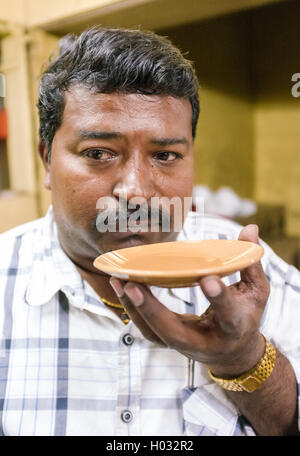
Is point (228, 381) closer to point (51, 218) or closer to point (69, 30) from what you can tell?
point (51, 218)

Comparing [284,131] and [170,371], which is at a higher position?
[284,131]

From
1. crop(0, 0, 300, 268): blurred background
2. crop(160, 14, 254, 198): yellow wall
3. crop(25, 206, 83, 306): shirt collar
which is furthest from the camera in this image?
crop(160, 14, 254, 198): yellow wall

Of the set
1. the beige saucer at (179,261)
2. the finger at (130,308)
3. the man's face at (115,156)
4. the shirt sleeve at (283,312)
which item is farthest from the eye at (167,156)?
the shirt sleeve at (283,312)

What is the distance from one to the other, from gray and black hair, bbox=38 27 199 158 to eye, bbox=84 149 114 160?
0.12 meters

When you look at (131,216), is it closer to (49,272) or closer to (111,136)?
(111,136)

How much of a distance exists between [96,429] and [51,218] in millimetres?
580

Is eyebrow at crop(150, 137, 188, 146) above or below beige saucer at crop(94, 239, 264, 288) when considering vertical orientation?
above

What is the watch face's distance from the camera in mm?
839

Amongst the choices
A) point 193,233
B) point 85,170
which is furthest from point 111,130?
point 193,233

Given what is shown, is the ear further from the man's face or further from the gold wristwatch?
the gold wristwatch

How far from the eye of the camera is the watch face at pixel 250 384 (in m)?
0.84

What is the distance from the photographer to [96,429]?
37.4 inches

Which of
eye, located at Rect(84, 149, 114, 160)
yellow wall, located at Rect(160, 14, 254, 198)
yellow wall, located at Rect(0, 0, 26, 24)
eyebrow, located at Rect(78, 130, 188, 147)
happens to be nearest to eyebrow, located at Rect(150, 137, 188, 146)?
eyebrow, located at Rect(78, 130, 188, 147)

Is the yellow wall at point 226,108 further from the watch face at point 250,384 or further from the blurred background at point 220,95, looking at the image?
the watch face at point 250,384
